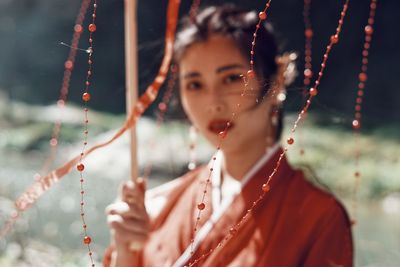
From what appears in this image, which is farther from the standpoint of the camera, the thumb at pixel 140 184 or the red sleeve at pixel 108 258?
the red sleeve at pixel 108 258

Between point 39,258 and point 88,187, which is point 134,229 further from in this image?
point 88,187

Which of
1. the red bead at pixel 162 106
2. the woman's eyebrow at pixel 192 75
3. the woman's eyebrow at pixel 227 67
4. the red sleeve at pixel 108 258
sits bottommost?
the red sleeve at pixel 108 258

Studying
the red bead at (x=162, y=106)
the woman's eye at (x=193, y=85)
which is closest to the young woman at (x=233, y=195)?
the woman's eye at (x=193, y=85)

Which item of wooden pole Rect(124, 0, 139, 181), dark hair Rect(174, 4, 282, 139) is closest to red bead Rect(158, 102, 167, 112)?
dark hair Rect(174, 4, 282, 139)

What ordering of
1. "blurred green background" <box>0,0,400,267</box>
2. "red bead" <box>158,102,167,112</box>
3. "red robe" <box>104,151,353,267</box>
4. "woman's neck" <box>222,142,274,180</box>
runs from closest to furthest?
"red robe" <box>104,151,353,267</box>, "woman's neck" <box>222,142,274,180</box>, "red bead" <box>158,102,167,112</box>, "blurred green background" <box>0,0,400,267</box>

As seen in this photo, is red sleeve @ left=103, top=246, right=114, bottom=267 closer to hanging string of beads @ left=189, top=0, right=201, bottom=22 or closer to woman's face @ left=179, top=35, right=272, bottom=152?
woman's face @ left=179, top=35, right=272, bottom=152

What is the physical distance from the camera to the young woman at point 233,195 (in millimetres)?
803

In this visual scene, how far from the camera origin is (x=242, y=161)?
95cm

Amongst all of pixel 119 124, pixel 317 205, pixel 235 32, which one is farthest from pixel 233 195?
pixel 119 124

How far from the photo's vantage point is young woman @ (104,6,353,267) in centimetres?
80

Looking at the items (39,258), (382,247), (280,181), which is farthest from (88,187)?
(280,181)

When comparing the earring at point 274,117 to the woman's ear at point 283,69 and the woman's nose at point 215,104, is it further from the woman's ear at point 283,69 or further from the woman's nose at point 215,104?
the woman's nose at point 215,104

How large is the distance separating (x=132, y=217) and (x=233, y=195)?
210 mm

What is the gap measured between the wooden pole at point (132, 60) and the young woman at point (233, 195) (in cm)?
5
